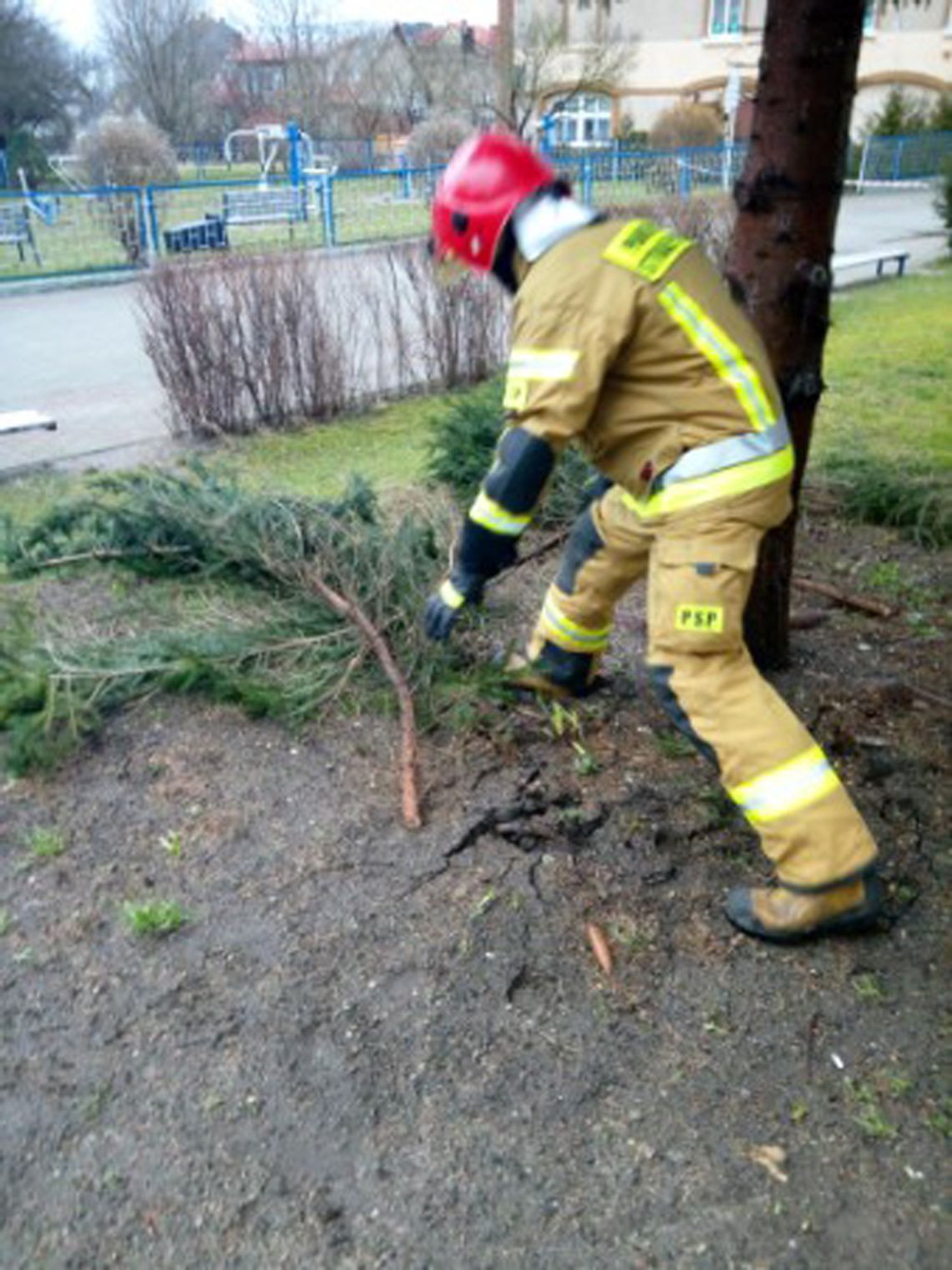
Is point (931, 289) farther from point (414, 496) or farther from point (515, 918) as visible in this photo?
point (515, 918)

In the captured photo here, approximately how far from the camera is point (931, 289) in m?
13.4

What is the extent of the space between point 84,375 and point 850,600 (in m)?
8.30

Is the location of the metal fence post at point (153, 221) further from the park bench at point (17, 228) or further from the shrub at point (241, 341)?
the shrub at point (241, 341)

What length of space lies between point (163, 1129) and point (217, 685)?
155cm

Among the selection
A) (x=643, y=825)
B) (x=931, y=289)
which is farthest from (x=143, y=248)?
(x=643, y=825)

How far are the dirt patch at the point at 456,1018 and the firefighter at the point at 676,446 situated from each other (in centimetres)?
29

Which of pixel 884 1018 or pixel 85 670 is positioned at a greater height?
pixel 85 670

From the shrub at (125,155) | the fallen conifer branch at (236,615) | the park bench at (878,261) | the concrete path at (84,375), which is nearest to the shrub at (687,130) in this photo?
the concrete path at (84,375)

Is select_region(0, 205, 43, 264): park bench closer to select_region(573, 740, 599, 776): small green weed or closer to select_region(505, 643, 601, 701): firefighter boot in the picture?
select_region(505, 643, 601, 701): firefighter boot

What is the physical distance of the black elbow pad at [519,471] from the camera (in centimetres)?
246

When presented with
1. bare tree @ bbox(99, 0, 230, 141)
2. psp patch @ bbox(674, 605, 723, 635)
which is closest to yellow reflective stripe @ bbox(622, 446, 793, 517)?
psp patch @ bbox(674, 605, 723, 635)

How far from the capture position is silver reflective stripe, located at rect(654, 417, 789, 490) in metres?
2.51

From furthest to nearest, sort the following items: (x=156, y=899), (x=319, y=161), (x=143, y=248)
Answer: (x=319, y=161), (x=143, y=248), (x=156, y=899)

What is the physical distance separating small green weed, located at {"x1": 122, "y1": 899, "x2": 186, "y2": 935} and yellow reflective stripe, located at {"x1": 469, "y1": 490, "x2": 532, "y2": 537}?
1239 millimetres
